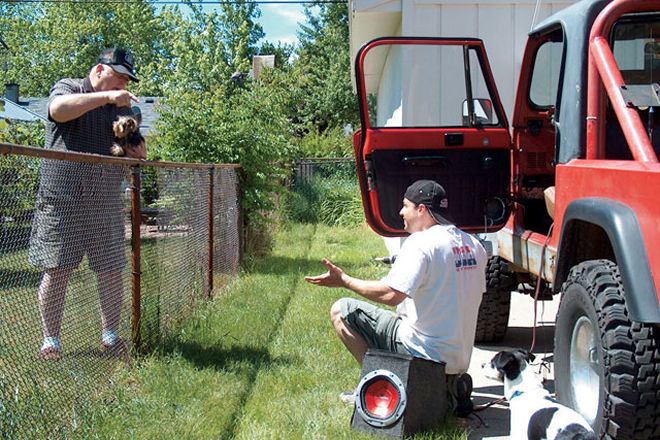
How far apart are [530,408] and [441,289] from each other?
863 mm

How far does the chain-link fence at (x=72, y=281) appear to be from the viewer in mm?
3592

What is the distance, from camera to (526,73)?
18.0ft

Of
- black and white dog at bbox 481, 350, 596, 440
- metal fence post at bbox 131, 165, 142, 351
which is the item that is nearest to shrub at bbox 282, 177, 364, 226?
metal fence post at bbox 131, 165, 142, 351

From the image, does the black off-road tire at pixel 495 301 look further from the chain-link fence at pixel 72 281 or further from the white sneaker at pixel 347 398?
the chain-link fence at pixel 72 281

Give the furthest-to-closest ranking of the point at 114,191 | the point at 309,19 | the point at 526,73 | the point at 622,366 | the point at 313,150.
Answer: the point at 309,19 → the point at 313,150 → the point at 526,73 → the point at 114,191 → the point at 622,366

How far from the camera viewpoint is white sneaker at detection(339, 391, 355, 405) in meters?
4.58

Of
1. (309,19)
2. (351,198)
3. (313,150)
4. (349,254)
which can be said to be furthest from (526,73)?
(309,19)

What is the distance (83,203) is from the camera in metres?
4.36

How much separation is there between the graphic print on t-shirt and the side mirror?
4.76 feet

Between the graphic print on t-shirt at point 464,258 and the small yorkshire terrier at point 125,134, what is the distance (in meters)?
2.20

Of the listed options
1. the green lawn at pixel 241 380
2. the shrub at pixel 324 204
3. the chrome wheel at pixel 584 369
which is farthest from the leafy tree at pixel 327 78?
the chrome wheel at pixel 584 369

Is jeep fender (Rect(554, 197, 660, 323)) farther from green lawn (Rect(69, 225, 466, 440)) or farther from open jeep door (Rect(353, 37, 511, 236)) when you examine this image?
open jeep door (Rect(353, 37, 511, 236))

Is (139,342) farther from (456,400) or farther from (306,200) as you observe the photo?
(306,200)

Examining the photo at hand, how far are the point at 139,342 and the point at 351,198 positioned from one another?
13.1m
